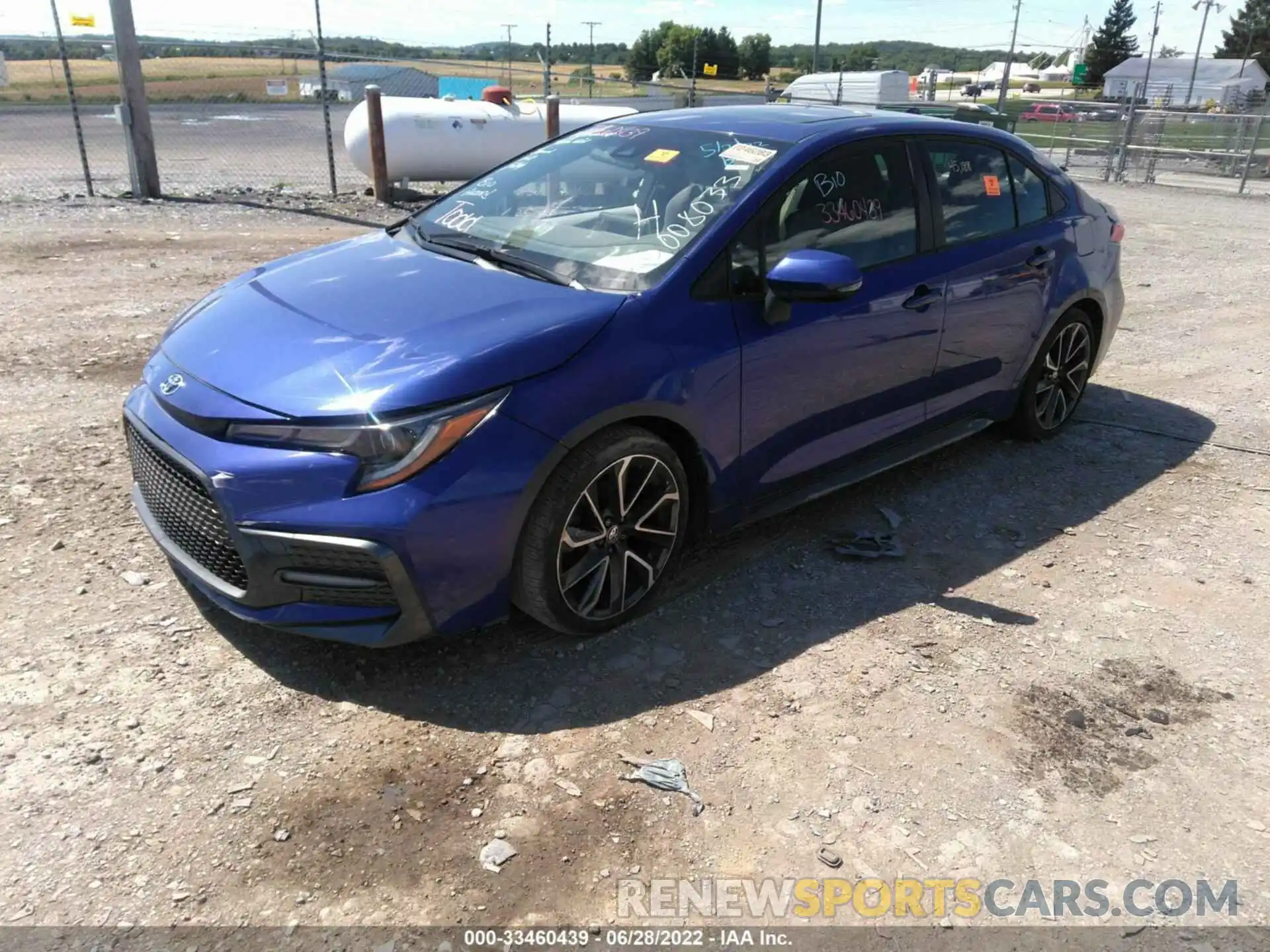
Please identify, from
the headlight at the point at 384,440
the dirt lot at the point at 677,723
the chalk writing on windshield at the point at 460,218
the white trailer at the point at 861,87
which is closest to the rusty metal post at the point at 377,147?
the dirt lot at the point at 677,723

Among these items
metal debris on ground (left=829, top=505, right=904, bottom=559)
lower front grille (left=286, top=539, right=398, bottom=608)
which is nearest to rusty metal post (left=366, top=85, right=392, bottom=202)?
metal debris on ground (left=829, top=505, right=904, bottom=559)

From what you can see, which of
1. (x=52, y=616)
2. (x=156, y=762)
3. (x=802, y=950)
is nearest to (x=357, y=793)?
(x=156, y=762)

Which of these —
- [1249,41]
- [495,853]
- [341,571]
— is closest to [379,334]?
[341,571]

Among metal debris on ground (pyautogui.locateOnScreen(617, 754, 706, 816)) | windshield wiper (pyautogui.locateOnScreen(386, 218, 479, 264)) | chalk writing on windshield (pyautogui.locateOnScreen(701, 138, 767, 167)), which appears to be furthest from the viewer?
chalk writing on windshield (pyautogui.locateOnScreen(701, 138, 767, 167))

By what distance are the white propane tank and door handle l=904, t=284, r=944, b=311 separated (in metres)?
9.64

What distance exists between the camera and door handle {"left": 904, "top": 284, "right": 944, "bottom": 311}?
409 cm

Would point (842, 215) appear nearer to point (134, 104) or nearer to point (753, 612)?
point (753, 612)

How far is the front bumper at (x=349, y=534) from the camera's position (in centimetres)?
276

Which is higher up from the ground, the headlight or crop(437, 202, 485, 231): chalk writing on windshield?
crop(437, 202, 485, 231): chalk writing on windshield

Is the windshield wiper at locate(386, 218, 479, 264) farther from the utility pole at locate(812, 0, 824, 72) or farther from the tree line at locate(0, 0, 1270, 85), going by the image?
the utility pole at locate(812, 0, 824, 72)

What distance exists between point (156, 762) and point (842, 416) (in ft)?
9.05

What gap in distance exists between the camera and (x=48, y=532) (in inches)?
152

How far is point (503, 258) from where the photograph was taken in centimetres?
363

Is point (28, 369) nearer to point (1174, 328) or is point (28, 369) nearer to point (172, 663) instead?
point (172, 663)
